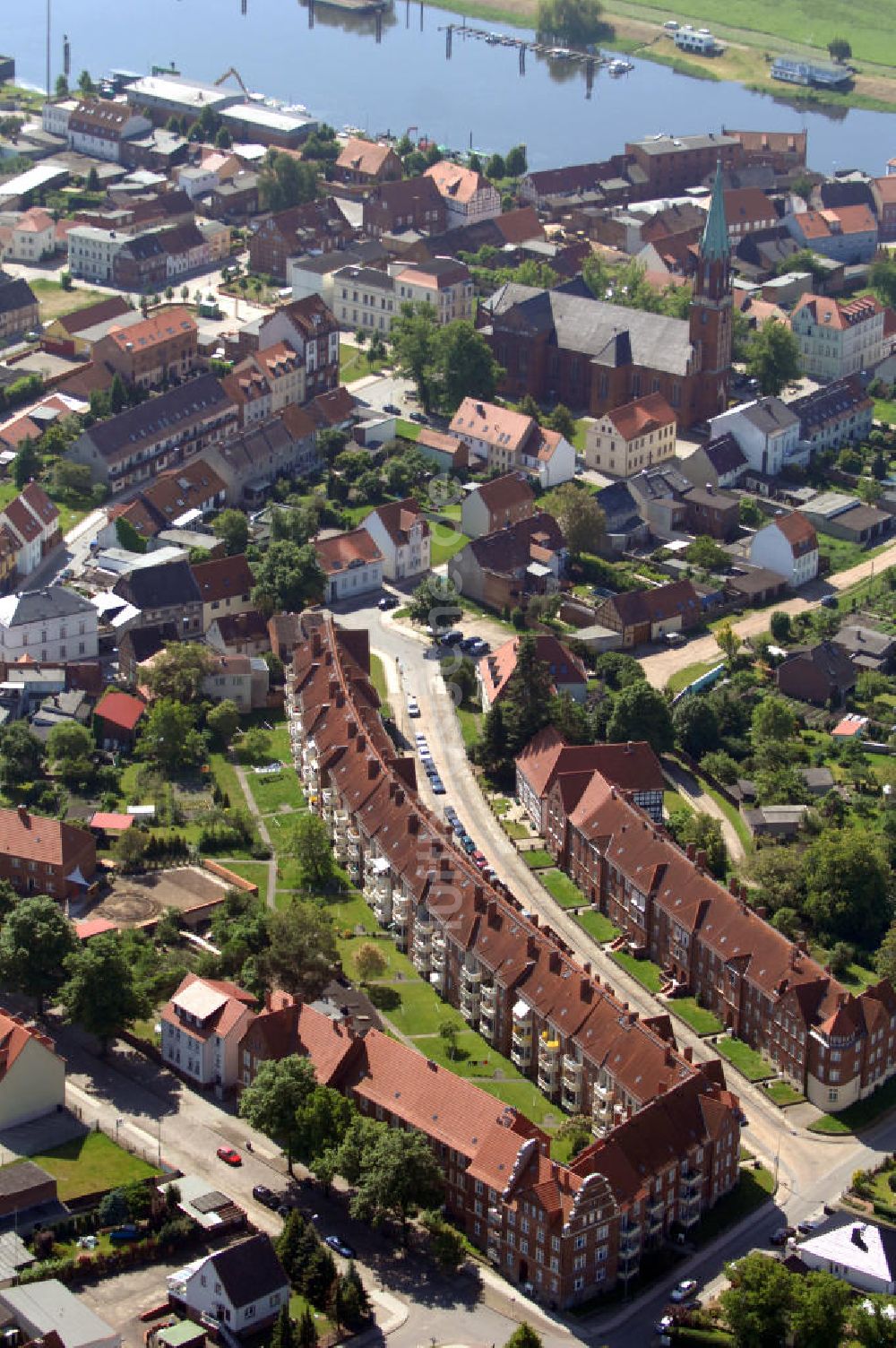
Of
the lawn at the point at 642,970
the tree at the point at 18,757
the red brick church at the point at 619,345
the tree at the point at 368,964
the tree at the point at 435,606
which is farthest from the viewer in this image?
the red brick church at the point at 619,345

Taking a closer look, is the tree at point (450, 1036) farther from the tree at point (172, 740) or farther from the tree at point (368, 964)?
the tree at point (172, 740)

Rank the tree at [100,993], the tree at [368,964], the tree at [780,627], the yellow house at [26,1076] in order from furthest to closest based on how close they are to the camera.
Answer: the tree at [780,627]
the tree at [368,964]
the tree at [100,993]
the yellow house at [26,1076]

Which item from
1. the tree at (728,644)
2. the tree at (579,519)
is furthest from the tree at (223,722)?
the tree at (579,519)

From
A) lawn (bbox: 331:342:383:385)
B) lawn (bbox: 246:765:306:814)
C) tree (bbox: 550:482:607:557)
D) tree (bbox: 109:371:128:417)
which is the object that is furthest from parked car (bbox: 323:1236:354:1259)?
lawn (bbox: 331:342:383:385)

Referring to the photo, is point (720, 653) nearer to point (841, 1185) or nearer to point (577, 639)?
point (577, 639)

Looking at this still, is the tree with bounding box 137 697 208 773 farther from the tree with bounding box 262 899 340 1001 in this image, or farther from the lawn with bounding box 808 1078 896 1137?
the lawn with bounding box 808 1078 896 1137

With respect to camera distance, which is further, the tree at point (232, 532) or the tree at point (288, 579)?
the tree at point (232, 532)
